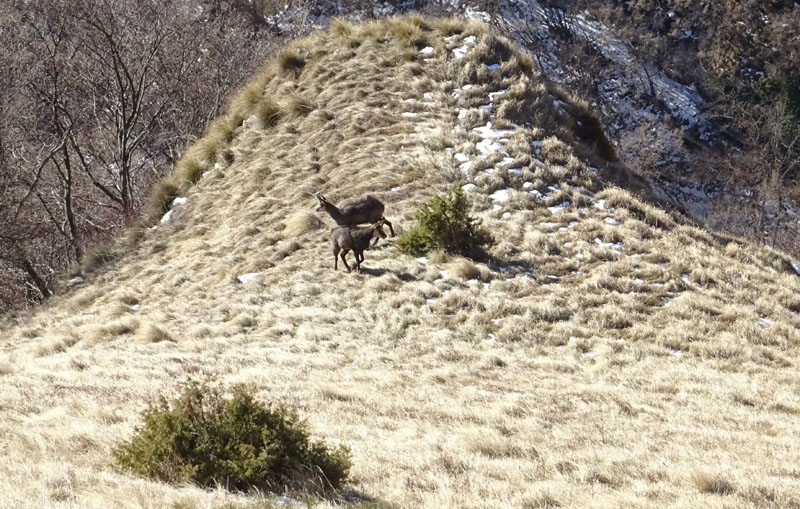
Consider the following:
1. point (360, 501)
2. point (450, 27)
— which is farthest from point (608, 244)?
point (450, 27)

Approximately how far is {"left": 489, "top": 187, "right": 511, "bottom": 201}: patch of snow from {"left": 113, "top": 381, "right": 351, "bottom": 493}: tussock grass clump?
32.2 ft

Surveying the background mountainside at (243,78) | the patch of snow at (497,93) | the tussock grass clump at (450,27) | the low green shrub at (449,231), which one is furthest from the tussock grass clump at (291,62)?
the low green shrub at (449,231)

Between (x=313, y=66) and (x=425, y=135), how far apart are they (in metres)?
6.08

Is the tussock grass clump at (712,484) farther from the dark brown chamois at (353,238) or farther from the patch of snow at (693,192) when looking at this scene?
the patch of snow at (693,192)

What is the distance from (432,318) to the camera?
11.2 m

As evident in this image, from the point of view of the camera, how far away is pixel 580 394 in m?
8.41

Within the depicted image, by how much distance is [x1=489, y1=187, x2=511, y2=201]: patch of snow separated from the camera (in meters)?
14.6

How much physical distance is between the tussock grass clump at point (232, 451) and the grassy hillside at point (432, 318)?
0.26 m

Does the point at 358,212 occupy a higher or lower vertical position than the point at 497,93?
lower

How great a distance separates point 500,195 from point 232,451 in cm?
1034

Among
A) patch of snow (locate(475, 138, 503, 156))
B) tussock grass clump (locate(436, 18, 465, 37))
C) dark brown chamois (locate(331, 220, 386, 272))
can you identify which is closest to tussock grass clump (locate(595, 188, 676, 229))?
patch of snow (locate(475, 138, 503, 156))

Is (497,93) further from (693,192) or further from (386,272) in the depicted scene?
(693,192)

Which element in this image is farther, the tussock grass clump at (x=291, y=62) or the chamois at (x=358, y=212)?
the tussock grass clump at (x=291, y=62)

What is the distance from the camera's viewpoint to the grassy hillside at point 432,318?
5652mm
